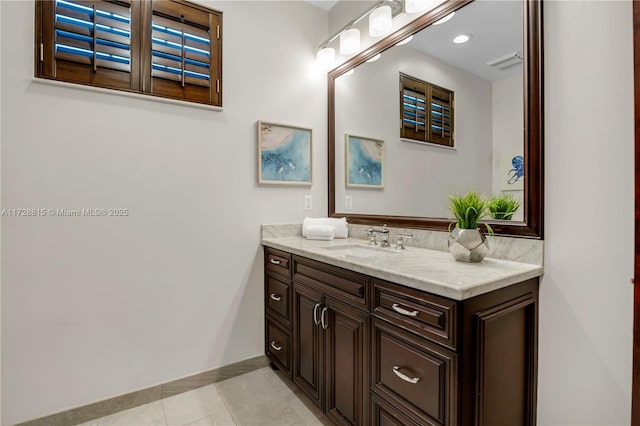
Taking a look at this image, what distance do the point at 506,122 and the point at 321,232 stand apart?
4.11 ft

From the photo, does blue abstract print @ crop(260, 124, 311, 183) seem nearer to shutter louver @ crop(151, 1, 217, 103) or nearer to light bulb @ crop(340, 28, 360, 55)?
shutter louver @ crop(151, 1, 217, 103)

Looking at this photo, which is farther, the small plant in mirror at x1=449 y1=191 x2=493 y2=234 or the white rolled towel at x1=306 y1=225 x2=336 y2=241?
the white rolled towel at x1=306 y1=225 x2=336 y2=241

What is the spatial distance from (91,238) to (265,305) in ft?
3.74

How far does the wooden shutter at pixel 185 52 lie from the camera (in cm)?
184

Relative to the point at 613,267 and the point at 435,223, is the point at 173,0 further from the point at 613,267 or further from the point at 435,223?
the point at 613,267

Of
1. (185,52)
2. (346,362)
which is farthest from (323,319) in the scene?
(185,52)

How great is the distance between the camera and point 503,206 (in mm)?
1440

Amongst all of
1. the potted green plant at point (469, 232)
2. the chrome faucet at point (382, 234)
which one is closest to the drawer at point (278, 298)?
the chrome faucet at point (382, 234)

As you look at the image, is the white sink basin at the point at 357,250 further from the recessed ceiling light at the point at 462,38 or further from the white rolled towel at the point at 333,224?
the recessed ceiling light at the point at 462,38

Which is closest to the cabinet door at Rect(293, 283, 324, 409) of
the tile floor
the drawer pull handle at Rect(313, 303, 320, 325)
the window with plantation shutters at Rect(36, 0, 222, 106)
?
the drawer pull handle at Rect(313, 303, 320, 325)

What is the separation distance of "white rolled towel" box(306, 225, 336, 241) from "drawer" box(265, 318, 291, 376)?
650mm

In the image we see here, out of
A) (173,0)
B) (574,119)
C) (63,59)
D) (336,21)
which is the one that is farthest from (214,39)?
(574,119)

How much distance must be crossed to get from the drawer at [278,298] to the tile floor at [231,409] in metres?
0.42

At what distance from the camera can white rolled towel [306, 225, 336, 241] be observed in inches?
85.6
